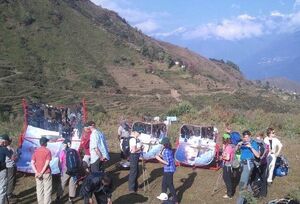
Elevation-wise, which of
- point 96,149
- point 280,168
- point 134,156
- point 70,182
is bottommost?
point 280,168

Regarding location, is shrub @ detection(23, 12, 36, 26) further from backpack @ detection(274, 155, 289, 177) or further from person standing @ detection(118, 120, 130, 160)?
backpack @ detection(274, 155, 289, 177)

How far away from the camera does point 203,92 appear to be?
78.4 metres

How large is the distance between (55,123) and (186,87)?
65356 millimetres

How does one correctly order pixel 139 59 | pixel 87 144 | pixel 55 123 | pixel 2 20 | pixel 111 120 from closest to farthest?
1. pixel 87 144
2. pixel 55 123
3. pixel 111 120
4. pixel 2 20
5. pixel 139 59

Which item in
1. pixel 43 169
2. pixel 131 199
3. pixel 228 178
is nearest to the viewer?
pixel 43 169

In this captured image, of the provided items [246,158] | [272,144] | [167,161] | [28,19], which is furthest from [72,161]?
[28,19]

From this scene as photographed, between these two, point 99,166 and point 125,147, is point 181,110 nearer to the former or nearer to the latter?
Answer: point 125,147

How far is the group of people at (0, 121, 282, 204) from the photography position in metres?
10.8

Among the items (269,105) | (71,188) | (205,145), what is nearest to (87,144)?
(71,188)

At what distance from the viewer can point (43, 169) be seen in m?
11.2

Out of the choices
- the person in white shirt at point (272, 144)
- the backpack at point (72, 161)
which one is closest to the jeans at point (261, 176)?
the person in white shirt at point (272, 144)

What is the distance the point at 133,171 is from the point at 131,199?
2.57ft

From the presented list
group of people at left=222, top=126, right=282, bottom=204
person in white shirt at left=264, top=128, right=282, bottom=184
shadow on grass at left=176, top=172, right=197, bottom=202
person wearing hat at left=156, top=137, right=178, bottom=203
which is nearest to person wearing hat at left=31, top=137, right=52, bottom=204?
person wearing hat at left=156, top=137, right=178, bottom=203

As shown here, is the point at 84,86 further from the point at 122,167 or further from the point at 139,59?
the point at 122,167
